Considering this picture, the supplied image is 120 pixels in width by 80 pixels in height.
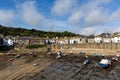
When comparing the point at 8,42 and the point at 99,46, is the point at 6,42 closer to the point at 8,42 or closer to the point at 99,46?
the point at 8,42

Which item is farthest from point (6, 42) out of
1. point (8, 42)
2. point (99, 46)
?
point (99, 46)

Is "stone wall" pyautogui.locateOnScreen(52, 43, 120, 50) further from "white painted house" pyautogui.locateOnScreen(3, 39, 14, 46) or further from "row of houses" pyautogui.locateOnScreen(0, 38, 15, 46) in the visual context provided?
"white painted house" pyautogui.locateOnScreen(3, 39, 14, 46)

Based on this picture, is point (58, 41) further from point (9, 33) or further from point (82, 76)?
point (82, 76)

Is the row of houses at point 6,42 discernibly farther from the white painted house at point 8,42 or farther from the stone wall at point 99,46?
the stone wall at point 99,46

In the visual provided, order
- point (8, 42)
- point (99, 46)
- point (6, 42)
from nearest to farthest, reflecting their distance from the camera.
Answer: point (99, 46), point (6, 42), point (8, 42)

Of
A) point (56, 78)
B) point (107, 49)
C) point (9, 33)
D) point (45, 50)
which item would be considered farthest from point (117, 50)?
point (9, 33)

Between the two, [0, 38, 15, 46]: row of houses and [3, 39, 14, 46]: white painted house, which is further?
[3, 39, 14, 46]: white painted house

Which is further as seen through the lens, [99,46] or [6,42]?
[6,42]

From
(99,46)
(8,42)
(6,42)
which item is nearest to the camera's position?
(99,46)

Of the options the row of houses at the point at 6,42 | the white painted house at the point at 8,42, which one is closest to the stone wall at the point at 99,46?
the row of houses at the point at 6,42

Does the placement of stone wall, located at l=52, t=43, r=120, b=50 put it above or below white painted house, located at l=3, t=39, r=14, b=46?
below

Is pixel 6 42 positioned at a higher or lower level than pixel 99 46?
higher

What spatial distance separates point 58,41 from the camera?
140 meters

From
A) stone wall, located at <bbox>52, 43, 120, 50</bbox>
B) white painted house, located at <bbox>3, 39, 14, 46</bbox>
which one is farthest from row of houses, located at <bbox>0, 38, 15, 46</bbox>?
stone wall, located at <bbox>52, 43, 120, 50</bbox>
